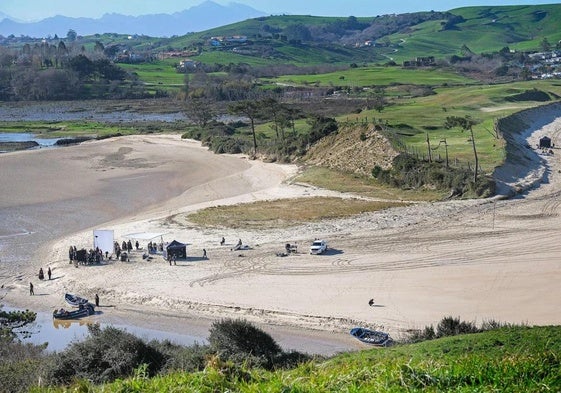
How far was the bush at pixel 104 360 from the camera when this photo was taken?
1561 centimetres

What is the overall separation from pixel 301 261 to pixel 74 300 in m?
8.67

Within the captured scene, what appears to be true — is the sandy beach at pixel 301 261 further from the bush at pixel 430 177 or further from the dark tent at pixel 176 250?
the bush at pixel 430 177

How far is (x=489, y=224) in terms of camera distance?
35.5 metres

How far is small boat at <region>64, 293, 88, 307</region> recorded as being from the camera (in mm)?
26531

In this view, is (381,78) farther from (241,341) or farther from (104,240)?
Answer: (241,341)

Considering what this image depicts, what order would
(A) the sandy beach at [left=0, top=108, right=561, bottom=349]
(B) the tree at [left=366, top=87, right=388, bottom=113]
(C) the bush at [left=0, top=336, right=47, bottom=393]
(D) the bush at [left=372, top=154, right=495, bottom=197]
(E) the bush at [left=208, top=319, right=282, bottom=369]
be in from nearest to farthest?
1. (C) the bush at [left=0, top=336, right=47, bottom=393]
2. (E) the bush at [left=208, top=319, right=282, bottom=369]
3. (A) the sandy beach at [left=0, top=108, right=561, bottom=349]
4. (D) the bush at [left=372, top=154, right=495, bottom=197]
5. (B) the tree at [left=366, top=87, right=388, bottom=113]

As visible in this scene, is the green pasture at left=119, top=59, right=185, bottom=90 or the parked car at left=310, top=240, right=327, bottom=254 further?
the green pasture at left=119, top=59, right=185, bottom=90

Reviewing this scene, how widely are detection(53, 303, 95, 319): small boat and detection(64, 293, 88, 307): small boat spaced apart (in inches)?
15.3

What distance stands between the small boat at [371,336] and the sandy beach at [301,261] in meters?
0.42

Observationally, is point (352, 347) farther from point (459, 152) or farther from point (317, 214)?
point (459, 152)

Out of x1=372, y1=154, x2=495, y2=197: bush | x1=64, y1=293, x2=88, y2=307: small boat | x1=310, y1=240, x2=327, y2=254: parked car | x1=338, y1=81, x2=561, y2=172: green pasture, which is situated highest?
x1=338, y1=81, x2=561, y2=172: green pasture

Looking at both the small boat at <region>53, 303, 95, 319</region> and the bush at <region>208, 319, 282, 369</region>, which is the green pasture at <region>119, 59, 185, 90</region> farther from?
the bush at <region>208, 319, 282, 369</region>

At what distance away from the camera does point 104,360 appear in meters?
16.3

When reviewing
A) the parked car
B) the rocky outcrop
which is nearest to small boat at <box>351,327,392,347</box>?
the parked car
